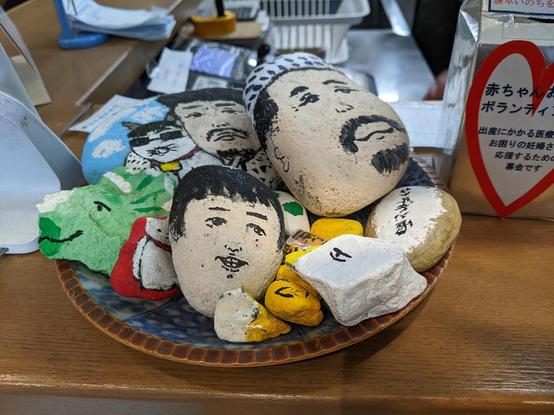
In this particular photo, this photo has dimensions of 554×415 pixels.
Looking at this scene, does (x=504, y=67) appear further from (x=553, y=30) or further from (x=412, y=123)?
(x=412, y=123)

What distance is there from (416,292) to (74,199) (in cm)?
36

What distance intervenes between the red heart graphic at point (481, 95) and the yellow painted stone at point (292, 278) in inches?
10.9

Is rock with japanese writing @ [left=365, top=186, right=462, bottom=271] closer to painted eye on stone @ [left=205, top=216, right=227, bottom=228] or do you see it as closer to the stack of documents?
painted eye on stone @ [left=205, top=216, right=227, bottom=228]

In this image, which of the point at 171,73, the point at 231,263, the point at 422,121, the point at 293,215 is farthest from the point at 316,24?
the point at 231,263

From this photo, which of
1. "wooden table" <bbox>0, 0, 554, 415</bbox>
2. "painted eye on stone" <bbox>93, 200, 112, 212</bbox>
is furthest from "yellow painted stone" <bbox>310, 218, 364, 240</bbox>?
"painted eye on stone" <bbox>93, 200, 112, 212</bbox>

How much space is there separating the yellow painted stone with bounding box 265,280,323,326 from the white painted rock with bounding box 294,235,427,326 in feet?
0.05

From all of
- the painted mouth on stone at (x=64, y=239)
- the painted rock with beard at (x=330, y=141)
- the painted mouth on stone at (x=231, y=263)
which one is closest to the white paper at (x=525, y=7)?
the painted rock with beard at (x=330, y=141)

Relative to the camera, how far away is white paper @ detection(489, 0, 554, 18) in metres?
0.45

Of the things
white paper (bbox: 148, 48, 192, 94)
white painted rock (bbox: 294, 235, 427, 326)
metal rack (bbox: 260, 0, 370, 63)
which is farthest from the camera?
metal rack (bbox: 260, 0, 370, 63)

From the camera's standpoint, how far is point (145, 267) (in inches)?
17.1

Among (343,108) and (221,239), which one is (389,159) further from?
(221,239)

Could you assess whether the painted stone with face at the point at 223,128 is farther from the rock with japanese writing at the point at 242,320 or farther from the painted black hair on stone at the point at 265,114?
the rock with japanese writing at the point at 242,320

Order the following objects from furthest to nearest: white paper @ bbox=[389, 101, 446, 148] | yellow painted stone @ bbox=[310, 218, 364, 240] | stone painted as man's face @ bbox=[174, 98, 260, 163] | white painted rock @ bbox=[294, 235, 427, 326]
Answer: white paper @ bbox=[389, 101, 446, 148] < stone painted as man's face @ bbox=[174, 98, 260, 163] < yellow painted stone @ bbox=[310, 218, 364, 240] < white painted rock @ bbox=[294, 235, 427, 326]

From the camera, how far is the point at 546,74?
470 mm
